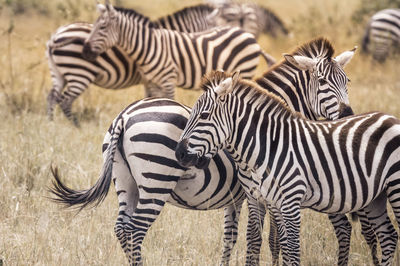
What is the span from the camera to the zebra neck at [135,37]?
945cm

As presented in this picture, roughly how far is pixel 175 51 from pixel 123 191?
17.2 ft

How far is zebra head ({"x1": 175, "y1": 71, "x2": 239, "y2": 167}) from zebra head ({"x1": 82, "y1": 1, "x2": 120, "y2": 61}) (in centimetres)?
494

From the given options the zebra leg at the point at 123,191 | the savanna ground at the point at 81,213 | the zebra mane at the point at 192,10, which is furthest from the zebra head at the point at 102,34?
the zebra leg at the point at 123,191

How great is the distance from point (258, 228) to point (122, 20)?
547 cm

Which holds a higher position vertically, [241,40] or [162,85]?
[241,40]

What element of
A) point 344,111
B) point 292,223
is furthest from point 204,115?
point 344,111

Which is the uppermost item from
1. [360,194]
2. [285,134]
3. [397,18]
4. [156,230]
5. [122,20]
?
[397,18]

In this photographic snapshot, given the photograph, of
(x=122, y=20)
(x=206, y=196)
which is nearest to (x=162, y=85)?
(x=122, y=20)

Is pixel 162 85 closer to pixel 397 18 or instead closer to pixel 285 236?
pixel 285 236

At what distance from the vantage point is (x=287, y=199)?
172 inches

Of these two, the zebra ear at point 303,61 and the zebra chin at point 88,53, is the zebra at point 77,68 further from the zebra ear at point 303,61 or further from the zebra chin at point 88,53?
the zebra ear at point 303,61

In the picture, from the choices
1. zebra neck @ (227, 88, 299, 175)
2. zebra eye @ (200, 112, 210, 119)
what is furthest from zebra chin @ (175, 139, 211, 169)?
zebra neck @ (227, 88, 299, 175)

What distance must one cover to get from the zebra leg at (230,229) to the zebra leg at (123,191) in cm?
78

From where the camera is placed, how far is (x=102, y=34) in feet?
29.9
